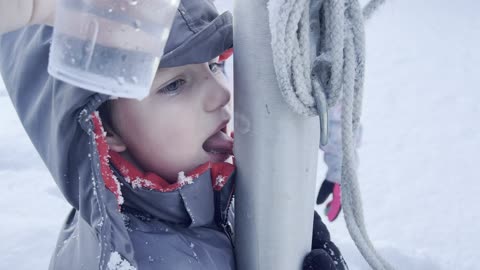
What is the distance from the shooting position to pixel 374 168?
331 centimetres

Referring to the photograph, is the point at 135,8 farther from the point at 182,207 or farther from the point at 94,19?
the point at 182,207

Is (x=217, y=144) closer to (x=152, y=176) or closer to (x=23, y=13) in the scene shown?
(x=152, y=176)

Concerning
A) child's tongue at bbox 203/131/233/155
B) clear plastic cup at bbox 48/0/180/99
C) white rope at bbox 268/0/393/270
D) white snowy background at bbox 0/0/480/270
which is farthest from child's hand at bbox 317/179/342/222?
clear plastic cup at bbox 48/0/180/99

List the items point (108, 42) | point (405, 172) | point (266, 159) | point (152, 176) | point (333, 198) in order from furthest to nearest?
1. point (405, 172)
2. point (333, 198)
3. point (152, 176)
4. point (266, 159)
5. point (108, 42)

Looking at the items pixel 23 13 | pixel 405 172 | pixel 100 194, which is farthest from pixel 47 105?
pixel 405 172

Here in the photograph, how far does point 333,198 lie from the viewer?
2.76 m

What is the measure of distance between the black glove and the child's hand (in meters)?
1.59

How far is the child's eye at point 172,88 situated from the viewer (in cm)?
97

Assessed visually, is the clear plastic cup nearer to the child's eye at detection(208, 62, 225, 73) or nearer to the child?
the child

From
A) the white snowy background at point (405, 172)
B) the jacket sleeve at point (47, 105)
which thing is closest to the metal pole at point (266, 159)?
the jacket sleeve at point (47, 105)

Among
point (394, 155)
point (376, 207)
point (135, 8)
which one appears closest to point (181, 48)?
point (135, 8)

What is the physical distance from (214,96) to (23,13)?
43cm

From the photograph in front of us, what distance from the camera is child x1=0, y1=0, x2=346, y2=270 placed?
35.3 inches

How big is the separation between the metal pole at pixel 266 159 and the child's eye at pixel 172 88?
0.18 m
